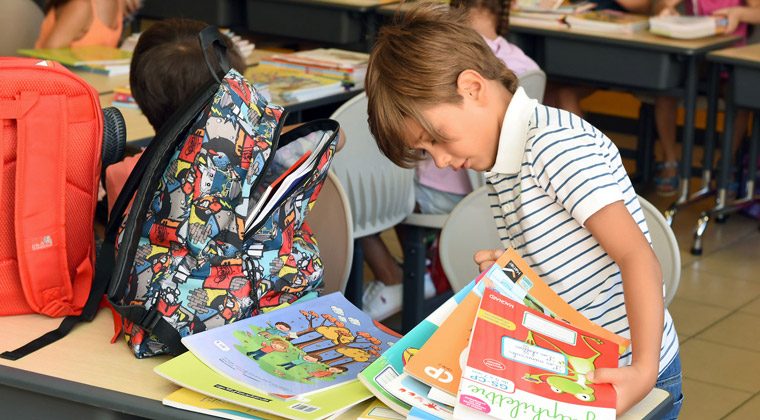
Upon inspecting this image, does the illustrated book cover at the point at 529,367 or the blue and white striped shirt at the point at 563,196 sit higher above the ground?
the blue and white striped shirt at the point at 563,196

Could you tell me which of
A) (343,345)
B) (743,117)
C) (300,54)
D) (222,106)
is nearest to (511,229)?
(343,345)

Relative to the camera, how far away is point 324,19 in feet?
17.1

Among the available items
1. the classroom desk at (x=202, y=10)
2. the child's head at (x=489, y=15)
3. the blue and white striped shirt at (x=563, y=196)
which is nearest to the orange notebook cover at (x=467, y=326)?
the blue and white striped shirt at (x=563, y=196)

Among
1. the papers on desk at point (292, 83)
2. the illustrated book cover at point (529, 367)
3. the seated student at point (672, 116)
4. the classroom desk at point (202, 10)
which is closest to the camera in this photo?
the illustrated book cover at point (529, 367)

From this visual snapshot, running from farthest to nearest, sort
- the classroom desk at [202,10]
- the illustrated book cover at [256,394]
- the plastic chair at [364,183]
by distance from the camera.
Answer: the classroom desk at [202,10] < the plastic chair at [364,183] < the illustrated book cover at [256,394]

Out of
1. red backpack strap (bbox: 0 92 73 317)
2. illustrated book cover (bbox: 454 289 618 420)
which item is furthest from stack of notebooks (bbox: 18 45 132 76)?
illustrated book cover (bbox: 454 289 618 420)

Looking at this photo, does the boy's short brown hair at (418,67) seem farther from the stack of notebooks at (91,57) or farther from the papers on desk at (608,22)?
the papers on desk at (608,22)

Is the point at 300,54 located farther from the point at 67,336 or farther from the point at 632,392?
the point at 632,392

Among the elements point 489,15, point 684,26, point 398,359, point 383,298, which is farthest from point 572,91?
point 398,359

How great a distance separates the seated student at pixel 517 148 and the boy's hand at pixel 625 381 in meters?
0.09

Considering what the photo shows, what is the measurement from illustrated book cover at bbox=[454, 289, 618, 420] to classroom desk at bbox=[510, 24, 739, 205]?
305cm

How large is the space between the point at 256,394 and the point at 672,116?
3.72 meters

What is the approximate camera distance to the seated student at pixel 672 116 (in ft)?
15.5

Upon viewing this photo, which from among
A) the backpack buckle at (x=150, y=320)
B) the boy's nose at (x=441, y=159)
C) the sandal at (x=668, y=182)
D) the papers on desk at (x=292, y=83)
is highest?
the boy's nose at (x=441, y=159)
